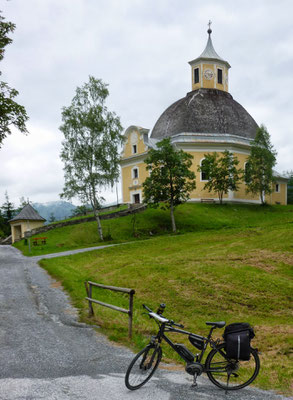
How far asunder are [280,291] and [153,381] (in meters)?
9.22

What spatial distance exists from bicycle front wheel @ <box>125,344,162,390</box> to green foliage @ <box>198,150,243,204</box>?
3754cm

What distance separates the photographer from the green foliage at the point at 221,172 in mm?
43188

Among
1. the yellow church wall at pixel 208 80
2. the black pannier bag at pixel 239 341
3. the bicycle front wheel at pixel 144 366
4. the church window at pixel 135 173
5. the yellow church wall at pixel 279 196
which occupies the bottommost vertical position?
the bicycle front wheel at pixel 144 366

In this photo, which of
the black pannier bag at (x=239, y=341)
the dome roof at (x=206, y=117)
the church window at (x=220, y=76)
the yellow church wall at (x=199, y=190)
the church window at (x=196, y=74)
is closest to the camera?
the black pannier bag at (x=239, y=341)

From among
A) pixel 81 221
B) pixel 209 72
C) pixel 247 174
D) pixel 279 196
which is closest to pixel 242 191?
pixel 247 174

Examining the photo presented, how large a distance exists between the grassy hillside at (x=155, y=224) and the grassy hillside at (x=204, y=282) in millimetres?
5992

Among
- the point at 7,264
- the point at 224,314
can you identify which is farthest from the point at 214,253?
the point at 7,264

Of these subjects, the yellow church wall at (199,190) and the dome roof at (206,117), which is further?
Result: the dome roof at (206,117)

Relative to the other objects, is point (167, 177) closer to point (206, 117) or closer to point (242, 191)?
point (242, 191)

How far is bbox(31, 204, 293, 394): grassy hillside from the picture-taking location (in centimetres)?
1002

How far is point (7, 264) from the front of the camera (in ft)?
75.9

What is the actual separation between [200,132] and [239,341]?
142 ft

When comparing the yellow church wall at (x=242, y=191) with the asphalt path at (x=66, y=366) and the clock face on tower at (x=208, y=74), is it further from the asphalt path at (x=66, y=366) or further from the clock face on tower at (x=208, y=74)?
the asphalt path at (x=66, y=366)

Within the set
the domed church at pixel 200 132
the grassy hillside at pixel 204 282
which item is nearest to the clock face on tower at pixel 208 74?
the domed church at pixel 200 132
